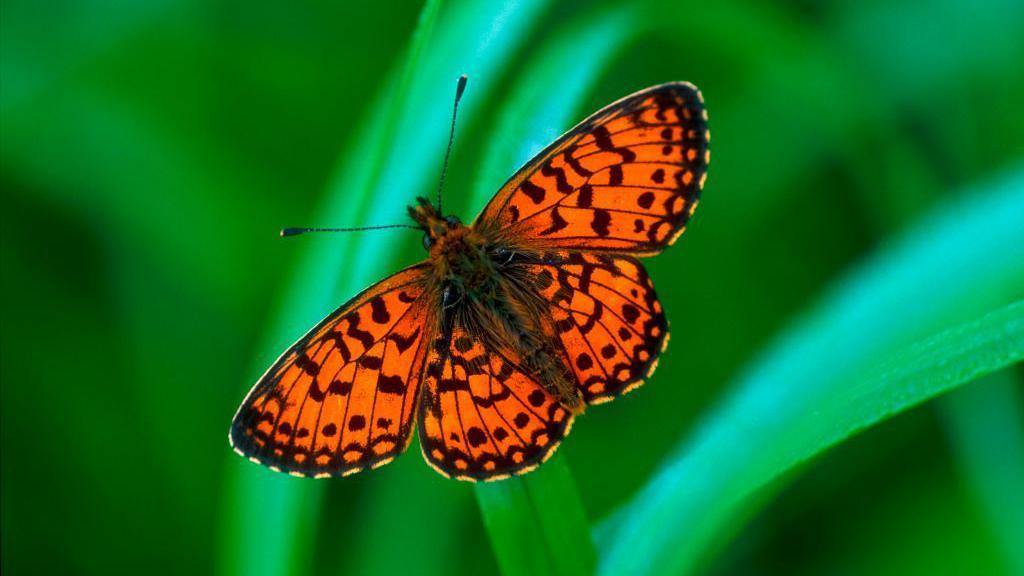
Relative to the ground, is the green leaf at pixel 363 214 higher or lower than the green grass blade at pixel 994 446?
higher

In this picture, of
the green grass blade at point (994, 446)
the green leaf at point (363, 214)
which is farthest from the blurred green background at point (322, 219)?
the green leaf at point (363, 214)

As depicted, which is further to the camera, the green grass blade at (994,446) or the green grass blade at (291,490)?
the green grass blade at (994,446)

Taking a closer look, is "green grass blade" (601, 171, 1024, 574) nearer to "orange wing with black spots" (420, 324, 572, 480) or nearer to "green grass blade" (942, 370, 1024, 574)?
"orange wing with black spots" (420, 324, 572, 480)

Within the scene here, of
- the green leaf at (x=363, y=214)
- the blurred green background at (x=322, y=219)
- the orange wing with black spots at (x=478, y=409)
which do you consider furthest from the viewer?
the blurred green background at (x=322, y=219)

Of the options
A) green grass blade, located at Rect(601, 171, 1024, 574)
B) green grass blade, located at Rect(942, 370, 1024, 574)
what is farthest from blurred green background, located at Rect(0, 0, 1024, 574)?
green grass blade, located at Rect(601, 171, 1024, 574)

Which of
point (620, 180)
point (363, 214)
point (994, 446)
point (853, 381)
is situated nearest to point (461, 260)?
point (363, 214)

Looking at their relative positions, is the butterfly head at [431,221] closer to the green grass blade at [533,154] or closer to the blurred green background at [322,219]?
the green grass blade at [533,154]
